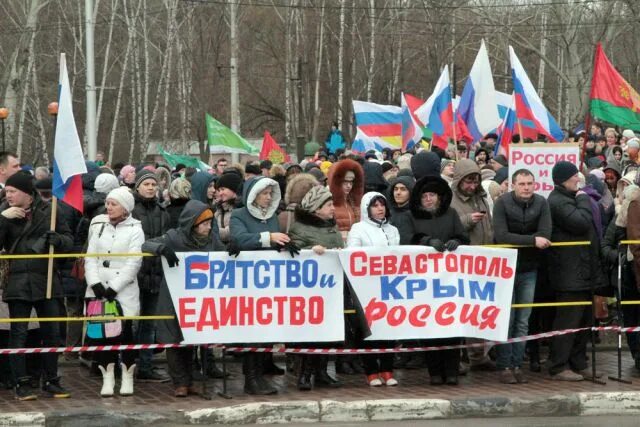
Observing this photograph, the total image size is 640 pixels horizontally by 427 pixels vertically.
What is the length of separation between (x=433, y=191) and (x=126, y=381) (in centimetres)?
321

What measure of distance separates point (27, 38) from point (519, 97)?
24.9m

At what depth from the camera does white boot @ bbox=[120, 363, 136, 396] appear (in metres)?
11.1

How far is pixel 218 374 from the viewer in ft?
39.9

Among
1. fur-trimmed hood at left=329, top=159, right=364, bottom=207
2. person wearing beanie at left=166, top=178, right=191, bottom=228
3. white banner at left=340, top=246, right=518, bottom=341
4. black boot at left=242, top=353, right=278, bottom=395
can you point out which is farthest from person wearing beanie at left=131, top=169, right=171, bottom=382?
white banner at left=340, top=246, right=518, bottom=341

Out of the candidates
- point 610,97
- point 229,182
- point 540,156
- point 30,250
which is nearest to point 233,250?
point 229,182

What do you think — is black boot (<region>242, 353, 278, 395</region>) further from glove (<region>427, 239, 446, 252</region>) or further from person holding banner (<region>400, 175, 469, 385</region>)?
glove (<region>427, 239, 446, 252</region>)

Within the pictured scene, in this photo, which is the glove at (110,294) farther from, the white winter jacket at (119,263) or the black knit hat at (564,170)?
the black knit hat at (564,170)

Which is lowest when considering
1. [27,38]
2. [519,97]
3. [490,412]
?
[490,412]

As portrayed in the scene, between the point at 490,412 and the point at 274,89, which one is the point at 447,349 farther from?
the point at 274,89

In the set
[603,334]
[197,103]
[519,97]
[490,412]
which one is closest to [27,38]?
[197,103]

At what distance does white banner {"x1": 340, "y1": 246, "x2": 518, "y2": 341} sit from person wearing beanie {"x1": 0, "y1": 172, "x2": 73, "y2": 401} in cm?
257

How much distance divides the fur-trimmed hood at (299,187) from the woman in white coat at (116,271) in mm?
1422

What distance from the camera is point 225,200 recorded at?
1243 centimetres

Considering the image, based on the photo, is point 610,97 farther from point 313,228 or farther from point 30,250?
point 30,250
